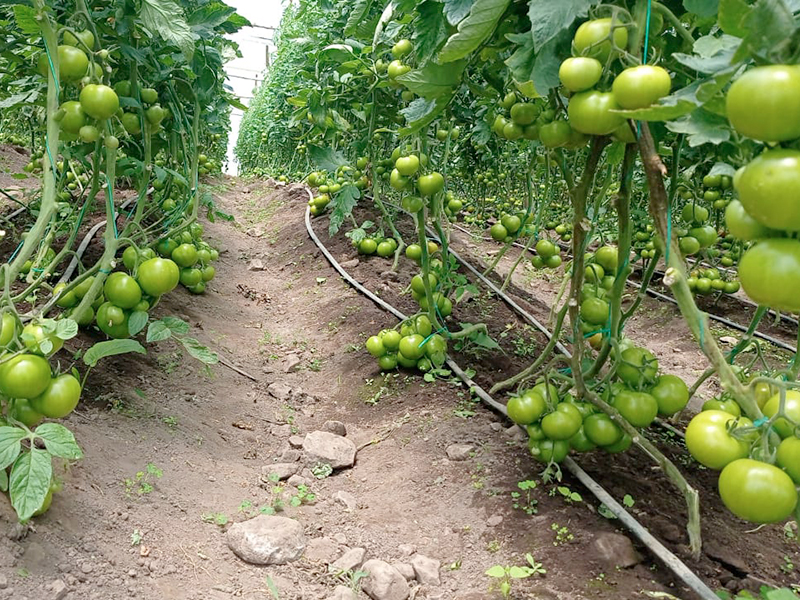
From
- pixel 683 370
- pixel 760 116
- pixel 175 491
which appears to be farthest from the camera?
pixel 683 370

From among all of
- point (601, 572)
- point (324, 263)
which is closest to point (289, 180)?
point (324, 263)

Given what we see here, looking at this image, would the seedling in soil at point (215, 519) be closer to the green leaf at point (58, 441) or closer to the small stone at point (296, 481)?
the small stone at point (296, 481)

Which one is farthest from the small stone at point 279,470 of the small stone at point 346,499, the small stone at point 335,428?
the small stone at point 335,428

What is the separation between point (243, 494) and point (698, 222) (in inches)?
83.5

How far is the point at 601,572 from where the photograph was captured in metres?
1.72

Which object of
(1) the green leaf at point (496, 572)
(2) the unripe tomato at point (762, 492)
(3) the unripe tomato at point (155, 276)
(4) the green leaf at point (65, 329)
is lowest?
(1) the green leaf at point (496, 572)

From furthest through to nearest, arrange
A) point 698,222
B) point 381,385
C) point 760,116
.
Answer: point 381,385, point 698,222, point 760,116

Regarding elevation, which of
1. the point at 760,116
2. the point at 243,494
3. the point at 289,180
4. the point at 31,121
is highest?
the point at 760,116

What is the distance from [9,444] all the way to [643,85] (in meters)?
1.58

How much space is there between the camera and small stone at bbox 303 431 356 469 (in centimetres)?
257

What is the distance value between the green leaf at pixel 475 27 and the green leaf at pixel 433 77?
21cm

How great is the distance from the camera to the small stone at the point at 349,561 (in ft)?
6.13

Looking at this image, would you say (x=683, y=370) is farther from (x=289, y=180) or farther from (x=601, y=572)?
(x=289, y=180)

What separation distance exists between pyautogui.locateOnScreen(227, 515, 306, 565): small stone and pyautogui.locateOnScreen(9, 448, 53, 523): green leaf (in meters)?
0.66
